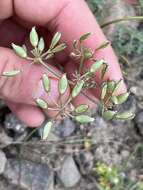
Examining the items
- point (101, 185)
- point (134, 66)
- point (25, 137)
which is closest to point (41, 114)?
point (25, 137)

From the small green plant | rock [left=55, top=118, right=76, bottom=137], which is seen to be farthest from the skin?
the small green plant

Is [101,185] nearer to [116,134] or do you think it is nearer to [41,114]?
[116,134]

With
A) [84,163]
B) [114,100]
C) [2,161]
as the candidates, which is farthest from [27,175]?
[114,100]

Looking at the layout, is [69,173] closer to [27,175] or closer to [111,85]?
[27,175]

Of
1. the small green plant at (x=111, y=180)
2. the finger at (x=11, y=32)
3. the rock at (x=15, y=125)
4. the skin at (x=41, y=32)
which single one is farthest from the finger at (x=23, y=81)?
the small green plant at (x=111, y=180)

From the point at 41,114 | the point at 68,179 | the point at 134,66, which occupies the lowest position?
the point at 68,179

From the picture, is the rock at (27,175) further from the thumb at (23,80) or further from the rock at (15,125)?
the thumb at (23,80)

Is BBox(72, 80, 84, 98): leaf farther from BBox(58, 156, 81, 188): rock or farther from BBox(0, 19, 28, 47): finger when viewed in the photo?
BBox(58, 156, 81, 188): rock
